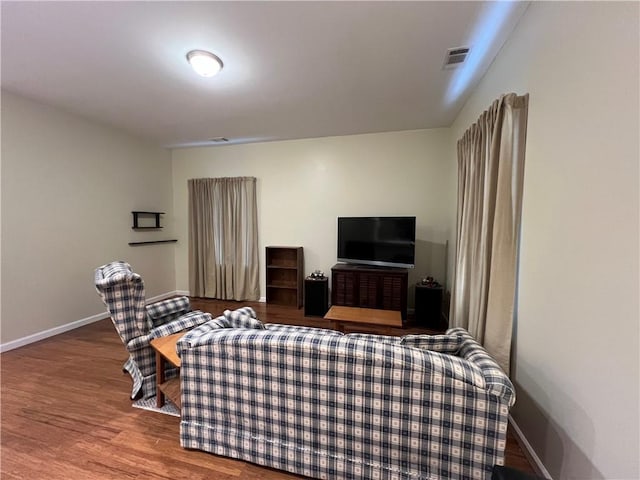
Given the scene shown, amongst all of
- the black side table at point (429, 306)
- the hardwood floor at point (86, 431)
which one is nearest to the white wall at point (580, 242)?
the hardwood floor at point (86, 431)

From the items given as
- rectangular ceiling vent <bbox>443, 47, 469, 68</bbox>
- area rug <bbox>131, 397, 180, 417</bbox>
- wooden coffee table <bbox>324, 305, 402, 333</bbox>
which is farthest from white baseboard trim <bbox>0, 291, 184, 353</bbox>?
rectangular ceiling vent <bbox>443, 47, 469, 68</bbox>

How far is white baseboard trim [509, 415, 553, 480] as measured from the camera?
1.43m

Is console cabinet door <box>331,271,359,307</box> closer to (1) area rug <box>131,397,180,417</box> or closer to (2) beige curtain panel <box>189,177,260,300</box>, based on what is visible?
(2) beige curtain panel <box>189,177,260,300</box>

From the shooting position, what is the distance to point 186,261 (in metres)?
5.04

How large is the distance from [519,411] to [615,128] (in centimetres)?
171

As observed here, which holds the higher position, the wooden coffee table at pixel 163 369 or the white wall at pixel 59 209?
the white wall at pixel 59 209

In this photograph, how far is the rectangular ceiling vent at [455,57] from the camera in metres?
2.04

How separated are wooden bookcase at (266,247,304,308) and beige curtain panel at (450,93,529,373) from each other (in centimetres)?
271

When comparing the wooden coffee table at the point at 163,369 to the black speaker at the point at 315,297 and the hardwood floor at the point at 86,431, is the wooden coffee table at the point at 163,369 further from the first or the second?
the black speaker at the point at 315,297

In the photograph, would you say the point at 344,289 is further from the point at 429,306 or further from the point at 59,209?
the point at 59,209

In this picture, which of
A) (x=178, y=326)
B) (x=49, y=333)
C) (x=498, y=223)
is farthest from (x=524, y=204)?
(x=49, y=333)

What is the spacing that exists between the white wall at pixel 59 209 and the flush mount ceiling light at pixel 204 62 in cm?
236

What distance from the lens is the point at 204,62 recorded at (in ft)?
6.88

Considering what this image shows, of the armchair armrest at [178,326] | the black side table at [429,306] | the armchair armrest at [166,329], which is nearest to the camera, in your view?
the armchair armrest at [166,329]
